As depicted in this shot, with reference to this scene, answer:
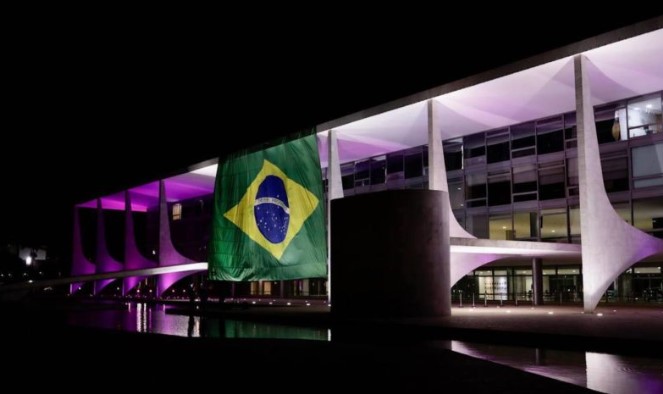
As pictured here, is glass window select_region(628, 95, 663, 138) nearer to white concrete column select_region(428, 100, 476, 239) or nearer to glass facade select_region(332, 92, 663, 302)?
glass facade select_region(332, 92, 663, 302)

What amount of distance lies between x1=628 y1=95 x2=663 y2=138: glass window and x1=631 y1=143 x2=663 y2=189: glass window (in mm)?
613

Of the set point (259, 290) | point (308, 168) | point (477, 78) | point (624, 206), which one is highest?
point (477, 78)

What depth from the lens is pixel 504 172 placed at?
27891 millimetres

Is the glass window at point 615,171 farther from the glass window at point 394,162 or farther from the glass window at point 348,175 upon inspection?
the glass window at point 348,175

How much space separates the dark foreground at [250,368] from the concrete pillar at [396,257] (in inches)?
233

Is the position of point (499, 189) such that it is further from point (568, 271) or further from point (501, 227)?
point (568, 271)

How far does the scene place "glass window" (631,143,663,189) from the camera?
74.6 feet

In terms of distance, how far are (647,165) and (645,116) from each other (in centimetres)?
183

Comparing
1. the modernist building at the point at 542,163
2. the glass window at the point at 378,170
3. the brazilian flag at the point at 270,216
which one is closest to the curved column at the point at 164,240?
the modernist building at the point at 542,163

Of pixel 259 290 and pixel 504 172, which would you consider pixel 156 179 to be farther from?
→ pixel 504 172

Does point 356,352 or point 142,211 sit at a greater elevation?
point 142,211

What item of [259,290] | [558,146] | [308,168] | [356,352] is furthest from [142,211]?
[356,352]

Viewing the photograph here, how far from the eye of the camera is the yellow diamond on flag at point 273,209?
22797 millimetres

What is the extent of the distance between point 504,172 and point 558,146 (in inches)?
107
